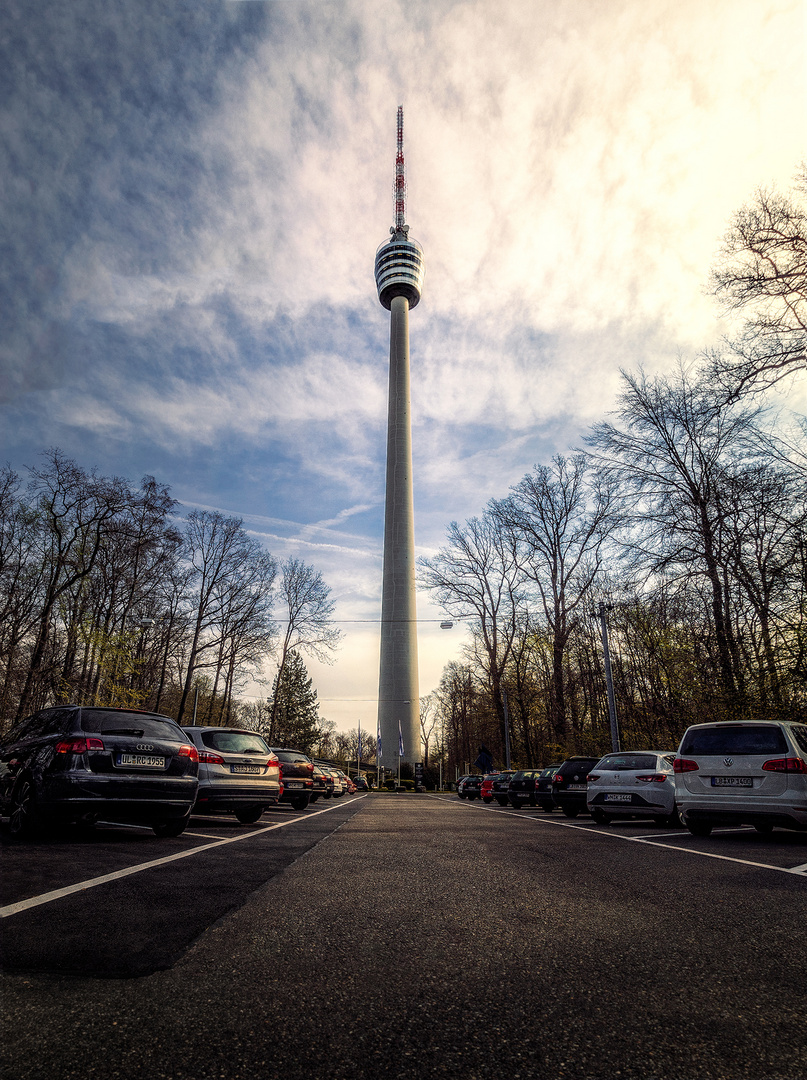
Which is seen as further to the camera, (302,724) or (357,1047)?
(302,724)

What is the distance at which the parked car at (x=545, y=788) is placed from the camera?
19.4 metres

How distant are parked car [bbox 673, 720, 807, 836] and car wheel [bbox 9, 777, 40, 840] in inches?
333

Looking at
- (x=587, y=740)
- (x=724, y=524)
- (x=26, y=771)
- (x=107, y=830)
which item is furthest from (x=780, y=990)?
(x=587, y=740)

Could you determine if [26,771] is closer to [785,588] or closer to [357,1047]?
[357,1047]

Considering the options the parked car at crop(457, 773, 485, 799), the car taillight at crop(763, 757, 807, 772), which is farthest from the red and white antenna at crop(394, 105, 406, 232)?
the car taillight at crop(763, 757, 807, 772)

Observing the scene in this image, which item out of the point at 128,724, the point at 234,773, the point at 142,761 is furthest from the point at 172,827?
the point at 234,773

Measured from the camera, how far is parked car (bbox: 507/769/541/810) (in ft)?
70.9

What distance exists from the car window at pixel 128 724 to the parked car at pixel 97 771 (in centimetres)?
1

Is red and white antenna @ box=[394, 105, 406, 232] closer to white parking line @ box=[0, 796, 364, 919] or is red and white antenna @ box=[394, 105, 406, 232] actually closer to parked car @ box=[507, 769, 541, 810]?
parked car @ box=[507, 769, 541, 810]

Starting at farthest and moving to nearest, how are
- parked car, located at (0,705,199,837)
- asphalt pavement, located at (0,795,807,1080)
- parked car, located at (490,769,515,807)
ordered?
parked car, located at (490,769,515,807), parked car, located at (0,705,199,837), asphalt pavement, located at (0,795,807,1080)

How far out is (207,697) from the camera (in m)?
54.8

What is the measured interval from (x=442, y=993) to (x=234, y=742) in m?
9.32

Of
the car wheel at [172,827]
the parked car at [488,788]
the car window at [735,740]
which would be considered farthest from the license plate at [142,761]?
the parked car at [488,788]

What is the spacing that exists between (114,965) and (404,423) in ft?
197
